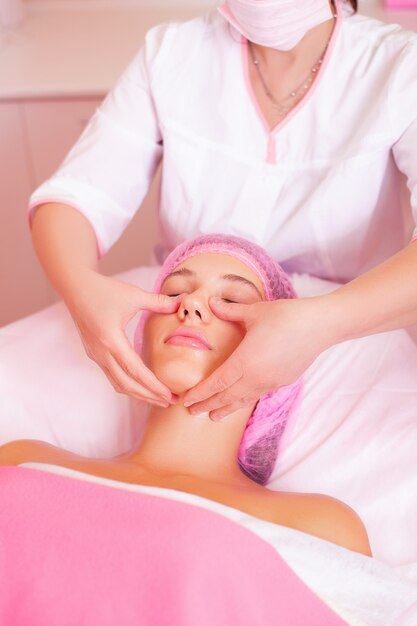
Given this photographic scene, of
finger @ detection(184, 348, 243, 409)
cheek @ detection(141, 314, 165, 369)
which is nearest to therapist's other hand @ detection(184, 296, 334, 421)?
finger @ detection(184, 348, 243, 409)

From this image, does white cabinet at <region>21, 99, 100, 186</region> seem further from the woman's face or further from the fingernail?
the fingernail

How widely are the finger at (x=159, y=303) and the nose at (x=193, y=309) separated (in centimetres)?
1

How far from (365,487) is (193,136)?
2.24 ft

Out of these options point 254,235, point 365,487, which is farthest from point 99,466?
point 254,235

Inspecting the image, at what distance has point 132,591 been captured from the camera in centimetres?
100

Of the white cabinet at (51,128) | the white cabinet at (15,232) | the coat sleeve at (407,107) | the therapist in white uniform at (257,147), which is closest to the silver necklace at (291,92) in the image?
the therapist in white uniform at (257,147)

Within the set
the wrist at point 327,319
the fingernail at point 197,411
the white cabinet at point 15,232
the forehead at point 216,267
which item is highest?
the wrist at point 327,319

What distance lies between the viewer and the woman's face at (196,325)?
3.92ft

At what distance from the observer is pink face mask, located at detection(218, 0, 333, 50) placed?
4.30 feet

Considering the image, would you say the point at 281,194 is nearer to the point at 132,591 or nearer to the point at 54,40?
the point at 132,591

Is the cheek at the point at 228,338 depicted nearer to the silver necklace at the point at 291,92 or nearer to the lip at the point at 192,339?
the lip at the point at 192,339

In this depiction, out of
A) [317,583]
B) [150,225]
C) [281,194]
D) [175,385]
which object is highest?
[281,194]

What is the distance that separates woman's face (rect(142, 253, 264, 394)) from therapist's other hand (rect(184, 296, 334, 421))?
59 millimetres

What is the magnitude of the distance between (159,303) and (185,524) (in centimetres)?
33
